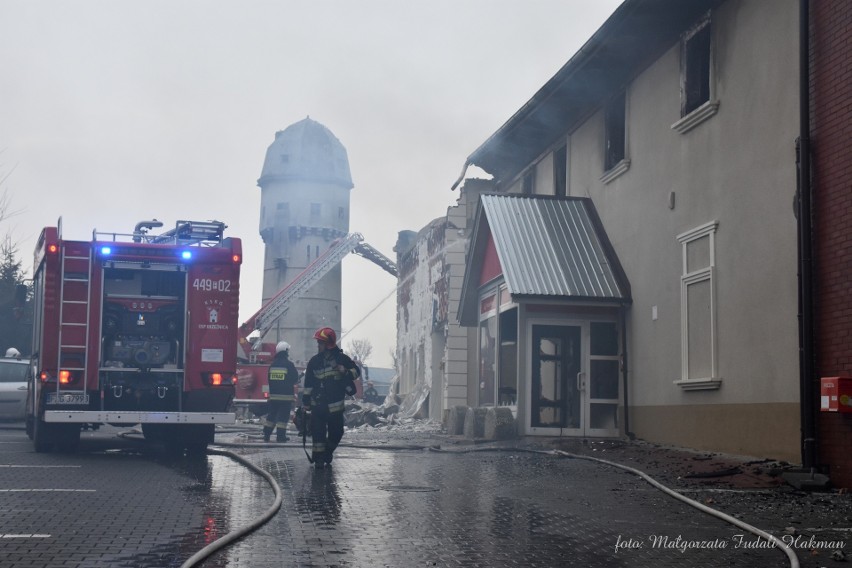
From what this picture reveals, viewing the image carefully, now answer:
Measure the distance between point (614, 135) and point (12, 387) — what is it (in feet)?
45.1

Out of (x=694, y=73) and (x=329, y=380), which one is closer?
(x=329, y=380)

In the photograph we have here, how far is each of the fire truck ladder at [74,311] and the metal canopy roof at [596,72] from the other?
8.53m

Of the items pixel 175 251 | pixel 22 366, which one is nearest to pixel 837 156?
pixel 175 251

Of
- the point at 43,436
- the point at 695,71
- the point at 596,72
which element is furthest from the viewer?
the point at 596,72

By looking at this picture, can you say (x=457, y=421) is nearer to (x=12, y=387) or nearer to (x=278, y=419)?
(x=278, y=419)

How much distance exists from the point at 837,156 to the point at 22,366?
Result: 17.7 metres

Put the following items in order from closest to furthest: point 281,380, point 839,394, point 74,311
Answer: point 839,394 → point 74,311 → point 281,380

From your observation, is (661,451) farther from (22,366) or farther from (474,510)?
(22,366)

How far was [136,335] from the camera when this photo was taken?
52.7 ft

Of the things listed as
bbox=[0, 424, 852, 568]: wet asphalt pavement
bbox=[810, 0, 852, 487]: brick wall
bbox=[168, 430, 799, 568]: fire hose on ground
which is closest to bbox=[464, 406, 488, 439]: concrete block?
bbox=[168, 430, 799, 568]: fire hose on ground

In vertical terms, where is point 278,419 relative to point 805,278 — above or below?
below

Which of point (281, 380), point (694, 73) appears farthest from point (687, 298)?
point (281, 380)

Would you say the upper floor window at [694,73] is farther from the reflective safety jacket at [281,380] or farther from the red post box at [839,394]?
the reflective safety jacket at [281,380]

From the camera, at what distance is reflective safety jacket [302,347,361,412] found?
1358 centimetres
